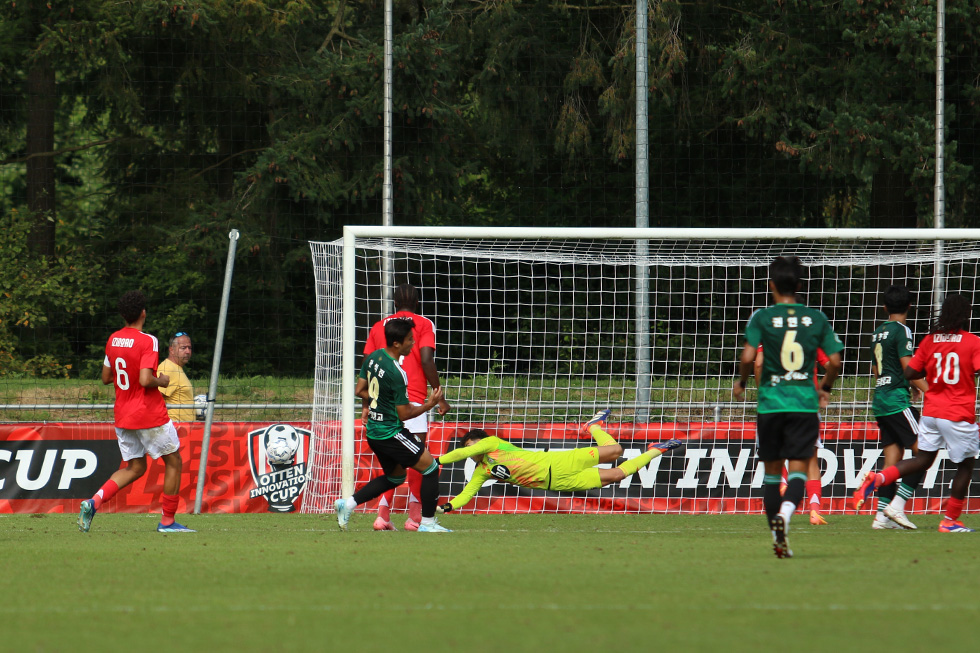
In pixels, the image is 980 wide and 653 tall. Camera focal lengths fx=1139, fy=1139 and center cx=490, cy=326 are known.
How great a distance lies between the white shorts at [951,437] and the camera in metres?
8.73

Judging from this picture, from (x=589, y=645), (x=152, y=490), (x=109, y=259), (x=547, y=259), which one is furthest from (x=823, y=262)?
(x=109, y=259)

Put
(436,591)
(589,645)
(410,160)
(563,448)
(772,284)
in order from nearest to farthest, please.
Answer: (589,645) < (436,591) < (772,284) < (563,448) < (410,160)

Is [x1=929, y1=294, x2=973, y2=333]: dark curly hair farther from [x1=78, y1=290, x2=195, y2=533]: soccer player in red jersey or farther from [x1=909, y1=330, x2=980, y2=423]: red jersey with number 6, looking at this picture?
[x1=78, y1=290, x2=195, y2=533]: soccer player in red jersey

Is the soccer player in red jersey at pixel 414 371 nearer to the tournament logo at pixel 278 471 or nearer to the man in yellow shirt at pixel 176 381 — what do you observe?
the tournament logo at pixel 278 471

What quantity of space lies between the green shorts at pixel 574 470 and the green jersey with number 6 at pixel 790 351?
3.13m

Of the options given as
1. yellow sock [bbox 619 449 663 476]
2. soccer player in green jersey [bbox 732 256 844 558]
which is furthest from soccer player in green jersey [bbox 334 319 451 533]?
soccer player in green jersey [bbox 732 256 844 558]

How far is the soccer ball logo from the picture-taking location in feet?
38.1

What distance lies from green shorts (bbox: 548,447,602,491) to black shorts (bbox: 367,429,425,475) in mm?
1788

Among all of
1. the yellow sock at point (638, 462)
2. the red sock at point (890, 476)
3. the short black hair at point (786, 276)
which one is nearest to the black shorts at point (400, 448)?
the yellow sock at point (638, 462)

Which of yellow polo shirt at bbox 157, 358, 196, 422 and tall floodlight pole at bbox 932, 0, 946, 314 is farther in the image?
tall floodlight pole at bbox 932, 0, 946, 314

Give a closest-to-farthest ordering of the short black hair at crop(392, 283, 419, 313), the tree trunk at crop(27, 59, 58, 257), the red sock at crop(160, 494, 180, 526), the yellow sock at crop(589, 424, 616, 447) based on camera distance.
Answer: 1. the red sock at crop(160, 494, 180, 526)
2. the short black hair at crop(392, 283, 419, 313)
3. the yellow sock at crop(589, 424, 616, 447)
4. the tree trunk at crop(27, 59, 58, 257)

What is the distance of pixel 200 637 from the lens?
172 inches

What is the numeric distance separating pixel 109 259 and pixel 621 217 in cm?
963

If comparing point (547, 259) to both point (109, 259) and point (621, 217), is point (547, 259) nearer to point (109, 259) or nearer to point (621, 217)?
point (621, 217)
